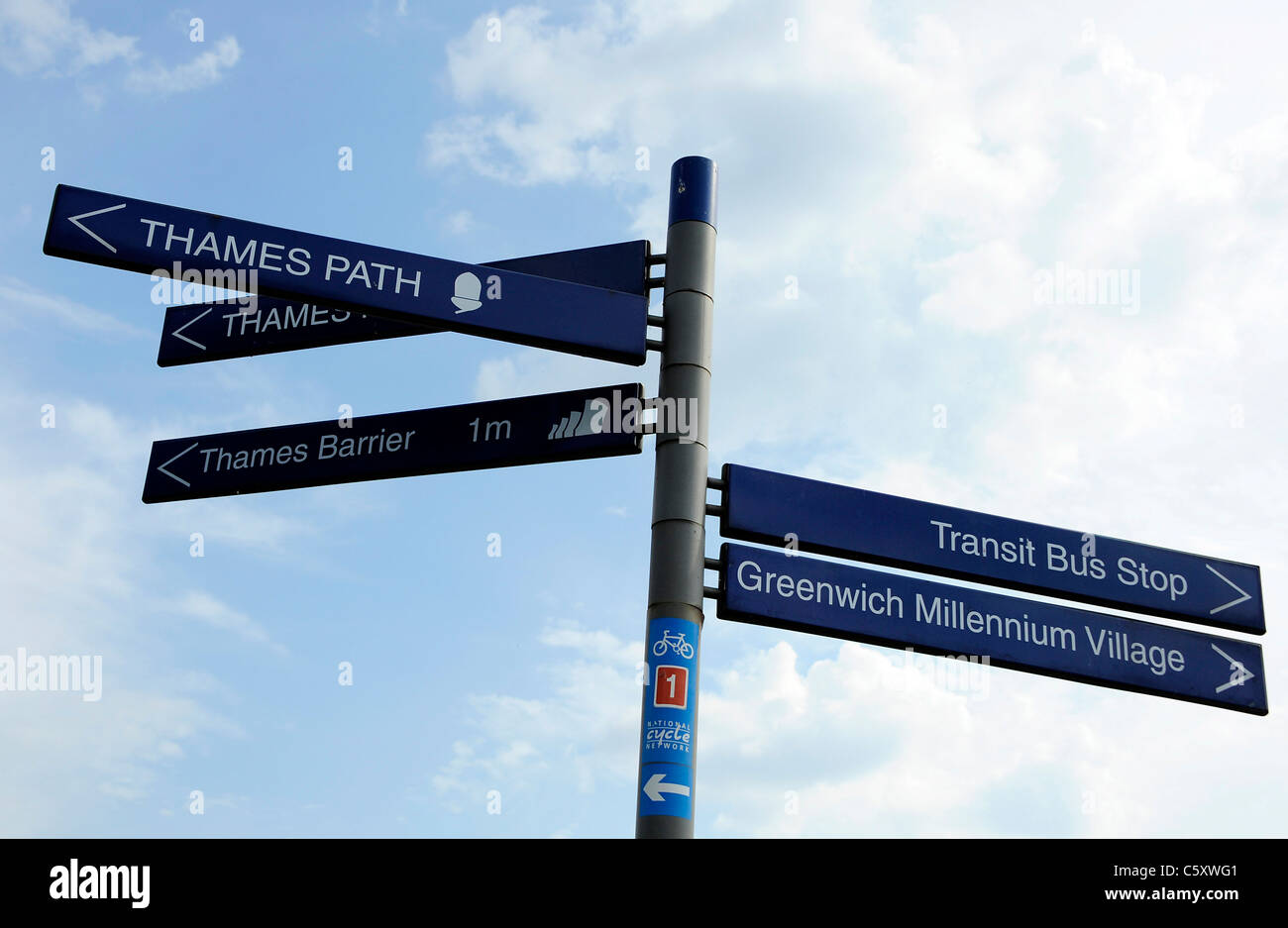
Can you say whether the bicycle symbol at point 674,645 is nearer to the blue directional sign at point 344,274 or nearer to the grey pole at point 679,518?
the grey pole at point 679,518

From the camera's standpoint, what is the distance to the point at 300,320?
7.92m

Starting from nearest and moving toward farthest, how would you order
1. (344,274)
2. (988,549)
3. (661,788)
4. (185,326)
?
(661,788)
(344,274)
(988,549)
(185,326)

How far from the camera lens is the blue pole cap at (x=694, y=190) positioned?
7152 millimetres

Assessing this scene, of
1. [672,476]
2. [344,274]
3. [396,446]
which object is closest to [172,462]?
[396,446]

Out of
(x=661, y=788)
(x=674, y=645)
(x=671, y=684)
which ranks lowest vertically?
(x=661, y=788)

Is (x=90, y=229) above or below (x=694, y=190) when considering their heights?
below

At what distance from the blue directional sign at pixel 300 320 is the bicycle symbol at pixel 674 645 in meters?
2.15

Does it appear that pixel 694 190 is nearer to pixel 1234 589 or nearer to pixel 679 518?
pixel 679 518

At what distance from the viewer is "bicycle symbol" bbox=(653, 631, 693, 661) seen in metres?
6.18

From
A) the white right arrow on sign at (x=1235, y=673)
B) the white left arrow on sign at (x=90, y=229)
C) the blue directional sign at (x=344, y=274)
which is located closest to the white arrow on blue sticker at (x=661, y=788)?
the blue directional sign at (x=344, y=274)

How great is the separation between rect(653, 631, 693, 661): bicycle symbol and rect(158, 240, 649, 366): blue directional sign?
2154 millimetres

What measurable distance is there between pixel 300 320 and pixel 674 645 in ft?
11.2
